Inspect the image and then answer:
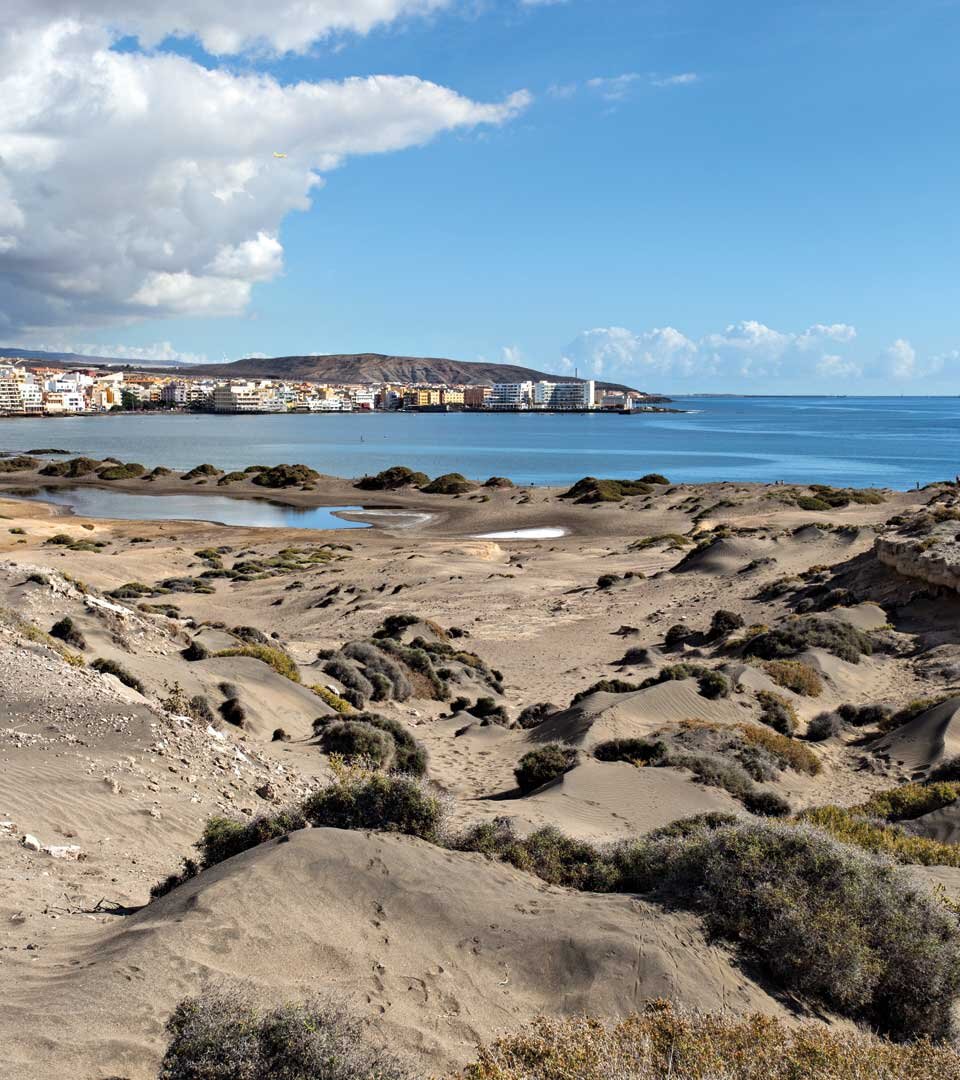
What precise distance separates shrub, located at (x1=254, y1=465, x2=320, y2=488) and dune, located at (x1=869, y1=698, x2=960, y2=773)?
61.9 meters

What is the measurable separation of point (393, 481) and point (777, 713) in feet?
186

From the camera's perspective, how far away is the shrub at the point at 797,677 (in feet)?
64.7

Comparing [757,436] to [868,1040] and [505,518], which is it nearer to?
[505,518]

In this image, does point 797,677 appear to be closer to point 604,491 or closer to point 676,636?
point 676,636

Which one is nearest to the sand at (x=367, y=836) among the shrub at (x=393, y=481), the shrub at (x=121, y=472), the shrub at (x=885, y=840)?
the shrub at (x=885, y=840)

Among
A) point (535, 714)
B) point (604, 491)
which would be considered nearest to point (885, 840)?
point (535, 714)

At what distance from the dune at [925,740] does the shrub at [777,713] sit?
1481 mm

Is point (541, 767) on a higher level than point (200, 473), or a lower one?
lower

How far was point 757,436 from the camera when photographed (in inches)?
5984

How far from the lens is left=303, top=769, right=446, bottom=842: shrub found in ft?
27.2

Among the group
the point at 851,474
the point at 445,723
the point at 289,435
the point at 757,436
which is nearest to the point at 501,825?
the point at 445,723

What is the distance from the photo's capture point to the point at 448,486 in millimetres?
69250

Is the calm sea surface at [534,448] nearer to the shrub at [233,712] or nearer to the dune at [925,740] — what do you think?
the dune at [925,740]

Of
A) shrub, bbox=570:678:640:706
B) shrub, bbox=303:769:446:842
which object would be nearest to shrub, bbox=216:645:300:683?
shrub, bbox=570:678:640:706
